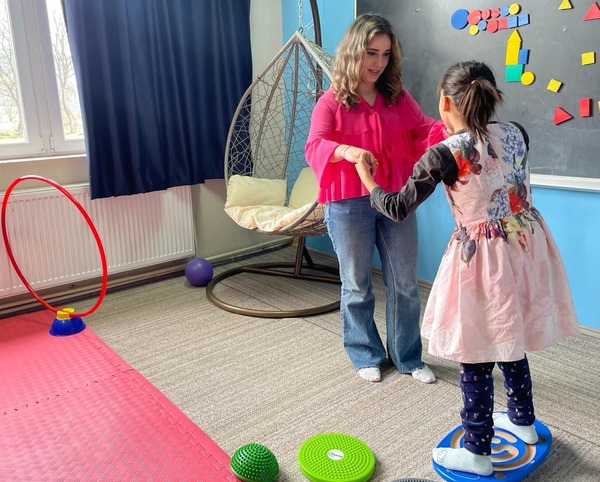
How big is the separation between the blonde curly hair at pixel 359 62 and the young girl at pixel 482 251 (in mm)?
542

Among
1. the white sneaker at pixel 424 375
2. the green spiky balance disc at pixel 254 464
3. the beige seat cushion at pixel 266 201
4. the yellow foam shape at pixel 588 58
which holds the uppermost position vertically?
the yellow foam shape at pixel 588 58

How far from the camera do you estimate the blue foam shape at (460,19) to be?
9.18 feet

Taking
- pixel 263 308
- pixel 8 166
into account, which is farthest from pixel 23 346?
pixel 263 308

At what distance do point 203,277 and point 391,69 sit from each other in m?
1.81

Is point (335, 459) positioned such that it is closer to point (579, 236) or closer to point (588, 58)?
point (579, 236)

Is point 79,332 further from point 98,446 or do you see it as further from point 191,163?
point 191,163

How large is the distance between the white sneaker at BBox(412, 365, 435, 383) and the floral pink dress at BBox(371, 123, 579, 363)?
0.73m

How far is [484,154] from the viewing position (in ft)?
4.74

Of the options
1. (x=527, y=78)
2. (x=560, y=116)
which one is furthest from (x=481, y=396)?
(x=527, y=78)

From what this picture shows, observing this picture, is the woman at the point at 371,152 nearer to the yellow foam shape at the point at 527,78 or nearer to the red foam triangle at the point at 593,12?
the yellow foam shape at the point at 527,78

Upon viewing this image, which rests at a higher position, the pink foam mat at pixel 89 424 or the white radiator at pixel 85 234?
the white radiator at pixel 85 234

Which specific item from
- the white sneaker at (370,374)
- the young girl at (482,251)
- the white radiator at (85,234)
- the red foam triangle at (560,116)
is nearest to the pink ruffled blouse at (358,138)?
the young girl at (482,251)

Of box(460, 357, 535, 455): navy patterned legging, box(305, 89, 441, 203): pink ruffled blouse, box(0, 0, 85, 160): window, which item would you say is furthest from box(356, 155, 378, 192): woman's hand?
box(0, 0, 85, 160): window

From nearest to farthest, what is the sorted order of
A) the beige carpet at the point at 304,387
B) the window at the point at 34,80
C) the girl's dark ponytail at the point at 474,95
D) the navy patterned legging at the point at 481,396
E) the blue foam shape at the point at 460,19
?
the girl's dark ponytail at the point at 474,95, the navy patterned legging at the point at 481,396, the beige carpet at the point at 304,387, the blue foam shape at the point at 460,19, the window at the point at 34,80
